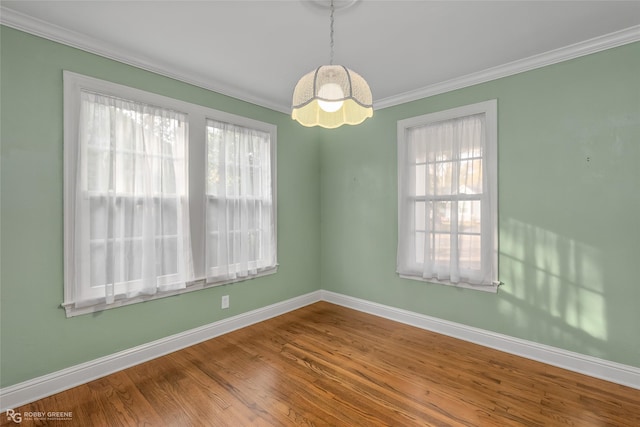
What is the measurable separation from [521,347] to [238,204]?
316cm

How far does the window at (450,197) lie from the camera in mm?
2871

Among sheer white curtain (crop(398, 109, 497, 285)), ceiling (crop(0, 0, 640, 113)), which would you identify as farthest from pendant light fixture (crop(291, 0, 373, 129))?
sheer white curtain (crop(398, 109, 497, 285))

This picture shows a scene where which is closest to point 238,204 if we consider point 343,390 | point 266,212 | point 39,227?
point 266,212

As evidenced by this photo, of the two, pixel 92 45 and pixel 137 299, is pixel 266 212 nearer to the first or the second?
pixel 137 299

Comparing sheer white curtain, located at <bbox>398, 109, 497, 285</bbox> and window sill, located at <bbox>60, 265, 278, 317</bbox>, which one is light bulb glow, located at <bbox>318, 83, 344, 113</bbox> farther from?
window sill, located at <bbox>60, 265, 278, 317</bbox>

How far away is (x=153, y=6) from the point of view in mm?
1922

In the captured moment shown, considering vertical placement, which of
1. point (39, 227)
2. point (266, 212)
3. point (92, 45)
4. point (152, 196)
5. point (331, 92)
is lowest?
point (39, 227)

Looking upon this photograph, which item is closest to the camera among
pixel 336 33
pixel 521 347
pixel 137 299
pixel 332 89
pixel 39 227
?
pixel 332 89

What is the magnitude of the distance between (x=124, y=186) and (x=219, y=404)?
1.89 metres

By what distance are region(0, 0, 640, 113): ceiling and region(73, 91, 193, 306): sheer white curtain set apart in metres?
0.51

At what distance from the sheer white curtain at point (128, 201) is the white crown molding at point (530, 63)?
2584mm

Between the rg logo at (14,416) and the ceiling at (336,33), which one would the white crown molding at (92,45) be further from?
the rg logo at (14,416)

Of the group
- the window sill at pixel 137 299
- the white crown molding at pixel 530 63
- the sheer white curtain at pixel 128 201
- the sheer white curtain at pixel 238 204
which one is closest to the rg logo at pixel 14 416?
the window sill at pixel 137 299

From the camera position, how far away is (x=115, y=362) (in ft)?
7.93
